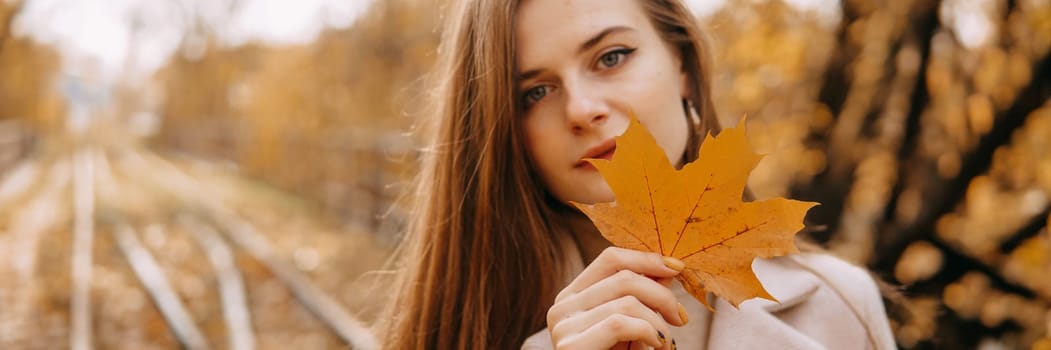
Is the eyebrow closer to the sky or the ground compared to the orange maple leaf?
closer to the sky

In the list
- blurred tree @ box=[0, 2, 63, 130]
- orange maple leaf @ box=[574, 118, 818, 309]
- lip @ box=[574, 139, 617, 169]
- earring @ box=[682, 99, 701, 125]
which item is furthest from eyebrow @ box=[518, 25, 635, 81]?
blurred tree @ box=[0, 2, 63, 130]

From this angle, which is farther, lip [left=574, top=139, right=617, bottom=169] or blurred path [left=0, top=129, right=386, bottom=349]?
blurred path [left=0, top=129, right=386, bottom=349]

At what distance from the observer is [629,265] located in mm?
1031

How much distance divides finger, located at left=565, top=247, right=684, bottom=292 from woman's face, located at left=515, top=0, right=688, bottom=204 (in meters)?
0.38

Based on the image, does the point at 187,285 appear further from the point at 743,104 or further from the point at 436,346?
the point at 436,346

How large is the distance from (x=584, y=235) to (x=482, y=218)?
0.80ft

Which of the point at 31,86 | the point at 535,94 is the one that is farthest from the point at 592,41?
the point at 31,86

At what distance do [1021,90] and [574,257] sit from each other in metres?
2.21

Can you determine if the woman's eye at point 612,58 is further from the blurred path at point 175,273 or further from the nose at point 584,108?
the blurred path at point 175,273

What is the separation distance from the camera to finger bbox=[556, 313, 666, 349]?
1003 millimetres

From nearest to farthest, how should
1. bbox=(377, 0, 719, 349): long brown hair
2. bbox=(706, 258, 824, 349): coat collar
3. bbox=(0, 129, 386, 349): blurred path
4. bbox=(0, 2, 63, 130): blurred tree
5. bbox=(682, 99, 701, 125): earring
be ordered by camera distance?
bbox=(706, 258, 824, 349): coat collar, bbox=(377, 0, 719, 349): long brown hair, bbox=(682, 99, 701, 125): earring, bbox=(0, 129, 386, 349): blurred path, bbox=(0, 2, 63, 130): blurred tree

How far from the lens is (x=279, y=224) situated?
39.0 ft

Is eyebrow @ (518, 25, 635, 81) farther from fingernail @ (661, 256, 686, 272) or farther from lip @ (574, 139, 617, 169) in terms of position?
fingernail @ (661, 256, 686, 272)

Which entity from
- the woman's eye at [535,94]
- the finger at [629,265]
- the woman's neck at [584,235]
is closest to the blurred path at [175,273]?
the woman's neck at [584,235]
